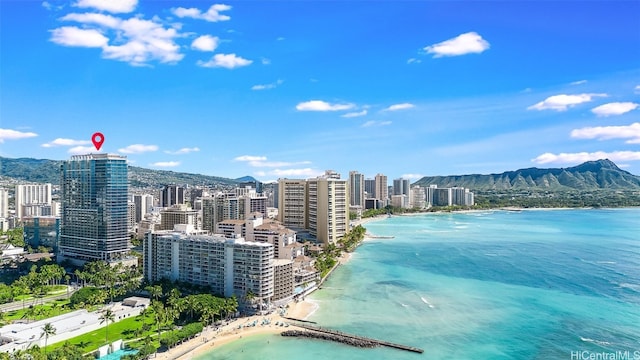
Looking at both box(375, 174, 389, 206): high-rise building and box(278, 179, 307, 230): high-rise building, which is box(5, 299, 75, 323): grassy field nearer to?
box(278, 179, 307, 230): high-rise building

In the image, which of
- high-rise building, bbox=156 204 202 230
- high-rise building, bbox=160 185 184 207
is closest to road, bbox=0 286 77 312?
high-rise building, bbox=156 204 202 230

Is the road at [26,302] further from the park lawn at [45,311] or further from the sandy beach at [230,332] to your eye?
the sandy beach at [230,332]

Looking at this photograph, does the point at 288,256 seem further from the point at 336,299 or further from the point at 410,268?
the point at 410,268

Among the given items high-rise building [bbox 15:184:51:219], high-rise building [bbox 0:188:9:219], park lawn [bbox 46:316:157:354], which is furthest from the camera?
high-rise building [bbox 15:184:51:219]

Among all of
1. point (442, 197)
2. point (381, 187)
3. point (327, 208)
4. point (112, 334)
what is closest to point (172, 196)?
point (327, 208)

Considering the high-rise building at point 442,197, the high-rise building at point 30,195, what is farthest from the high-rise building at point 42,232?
the high-rise building at point 442,197

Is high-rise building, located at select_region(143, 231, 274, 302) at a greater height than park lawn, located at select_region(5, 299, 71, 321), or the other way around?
high-rise building, located at select_region(143, 231, 274, 302)

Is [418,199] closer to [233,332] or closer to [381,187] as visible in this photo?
[381,187]
